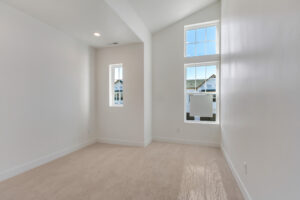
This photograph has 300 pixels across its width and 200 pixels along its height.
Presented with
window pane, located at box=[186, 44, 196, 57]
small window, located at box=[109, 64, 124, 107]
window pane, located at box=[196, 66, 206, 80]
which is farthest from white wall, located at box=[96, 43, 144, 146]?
window pane, located at box=[196, 66, 206, 80]

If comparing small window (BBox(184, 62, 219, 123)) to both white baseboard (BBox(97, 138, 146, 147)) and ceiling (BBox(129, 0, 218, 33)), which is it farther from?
white baseboard (BBox(97, 138, 146, 147))

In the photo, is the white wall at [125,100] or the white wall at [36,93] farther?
the white wall at [125,100]

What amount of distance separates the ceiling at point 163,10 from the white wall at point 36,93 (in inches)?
70.1

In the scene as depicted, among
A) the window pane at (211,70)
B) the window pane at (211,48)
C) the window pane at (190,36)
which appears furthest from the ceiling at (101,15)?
the window pane at (211,70)

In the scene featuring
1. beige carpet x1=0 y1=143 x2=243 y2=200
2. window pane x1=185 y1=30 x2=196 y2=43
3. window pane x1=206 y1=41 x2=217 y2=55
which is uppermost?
window pane x1=185 y1=30 x2=196 y2=43

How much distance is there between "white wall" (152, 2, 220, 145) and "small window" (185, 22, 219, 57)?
0.16 meters

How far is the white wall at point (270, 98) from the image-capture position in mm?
886

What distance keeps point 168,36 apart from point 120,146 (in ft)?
10.9

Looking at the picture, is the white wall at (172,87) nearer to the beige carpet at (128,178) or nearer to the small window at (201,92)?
the small window at (201,92)

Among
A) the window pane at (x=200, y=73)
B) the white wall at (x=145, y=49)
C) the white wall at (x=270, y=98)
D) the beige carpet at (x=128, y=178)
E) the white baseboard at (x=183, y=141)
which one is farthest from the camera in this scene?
the window pane at (x=200, y=73)

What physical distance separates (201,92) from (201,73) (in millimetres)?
523

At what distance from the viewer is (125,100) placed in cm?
Answer: 372

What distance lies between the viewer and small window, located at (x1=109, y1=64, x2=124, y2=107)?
3922mm

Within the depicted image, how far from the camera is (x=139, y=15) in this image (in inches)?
122
